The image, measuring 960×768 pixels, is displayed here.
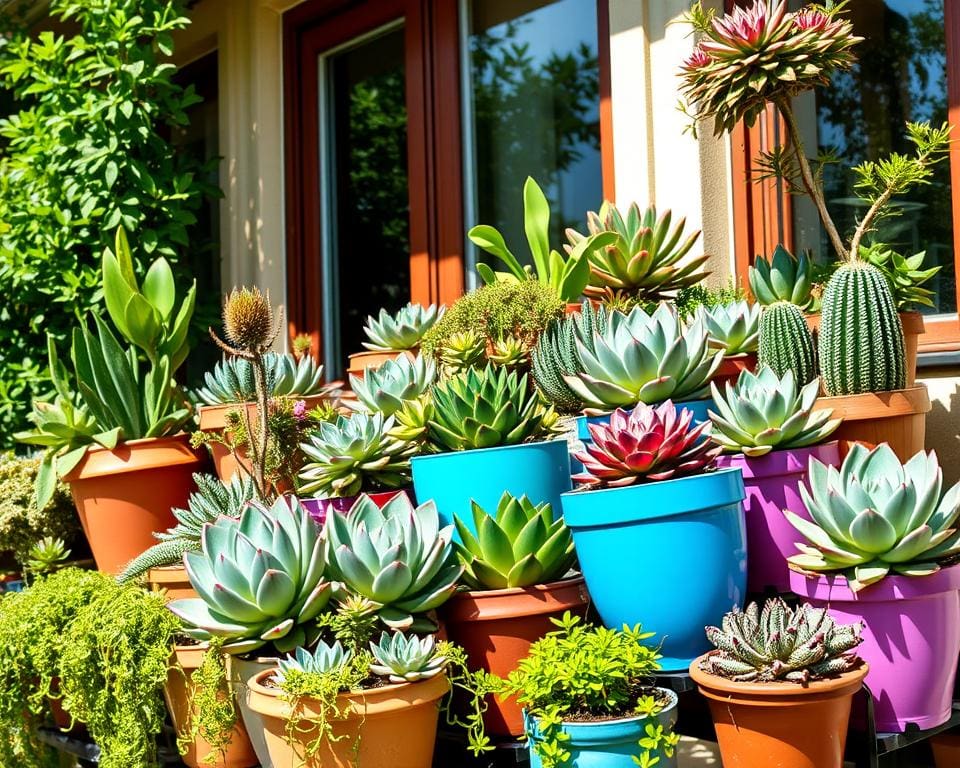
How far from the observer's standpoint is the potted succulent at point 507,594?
2398mm

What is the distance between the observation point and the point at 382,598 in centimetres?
233

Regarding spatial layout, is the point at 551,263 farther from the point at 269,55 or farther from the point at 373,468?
the point at 269,55

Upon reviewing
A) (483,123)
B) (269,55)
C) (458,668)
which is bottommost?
(458,668)

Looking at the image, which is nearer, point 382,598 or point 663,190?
point 382,598

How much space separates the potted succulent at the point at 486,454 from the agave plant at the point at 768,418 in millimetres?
432

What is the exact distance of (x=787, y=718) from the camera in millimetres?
2004

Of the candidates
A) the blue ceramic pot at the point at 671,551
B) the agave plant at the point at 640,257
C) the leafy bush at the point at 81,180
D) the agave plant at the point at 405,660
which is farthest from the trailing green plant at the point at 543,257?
the leafy bush at the point at 81,180

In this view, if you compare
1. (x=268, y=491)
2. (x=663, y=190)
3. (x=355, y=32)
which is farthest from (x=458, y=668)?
(x=355, y=32)

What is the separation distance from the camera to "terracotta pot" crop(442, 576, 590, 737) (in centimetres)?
240

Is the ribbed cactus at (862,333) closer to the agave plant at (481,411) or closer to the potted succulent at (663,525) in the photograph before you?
the potted succulent at (663,525)

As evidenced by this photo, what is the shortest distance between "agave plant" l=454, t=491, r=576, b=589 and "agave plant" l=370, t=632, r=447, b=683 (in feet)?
0.84

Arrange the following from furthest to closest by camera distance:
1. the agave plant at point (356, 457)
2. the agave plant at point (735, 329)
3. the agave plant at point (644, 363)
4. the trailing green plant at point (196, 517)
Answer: the trailing green plant at point (196, 517), the agave plant at point (735, 329), the agave plant at point (356, 457), the agave plant at point (644, 363)

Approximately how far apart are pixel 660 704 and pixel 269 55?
431 cm

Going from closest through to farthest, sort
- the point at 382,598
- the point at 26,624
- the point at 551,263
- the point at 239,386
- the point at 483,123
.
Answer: the point at 382,598 → the point at 26,624 → the point at 551,263 → the point at 239,386 → the point at 483,123
